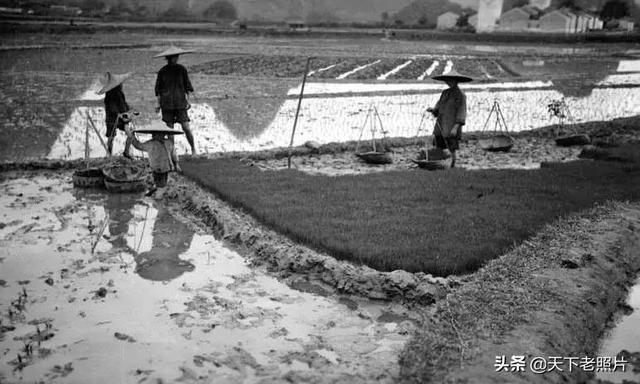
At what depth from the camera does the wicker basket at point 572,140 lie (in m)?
10.9

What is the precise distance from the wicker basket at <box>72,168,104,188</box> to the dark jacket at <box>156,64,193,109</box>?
167 centimetres

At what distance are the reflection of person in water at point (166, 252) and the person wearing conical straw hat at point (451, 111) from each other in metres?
4.20

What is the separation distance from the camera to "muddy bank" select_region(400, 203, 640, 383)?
3590 millimetres

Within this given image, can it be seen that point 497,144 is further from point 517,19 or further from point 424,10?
point 424,10

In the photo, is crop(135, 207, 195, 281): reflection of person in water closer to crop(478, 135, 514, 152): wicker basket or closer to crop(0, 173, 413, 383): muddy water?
crop(0, 173, 413, 383): muddy water

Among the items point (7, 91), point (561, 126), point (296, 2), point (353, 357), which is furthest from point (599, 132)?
point (296, 2)

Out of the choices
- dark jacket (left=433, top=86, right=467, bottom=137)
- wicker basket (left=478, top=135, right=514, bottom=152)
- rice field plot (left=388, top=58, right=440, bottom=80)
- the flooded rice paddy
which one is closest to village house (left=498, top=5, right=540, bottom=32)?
rice field plot (left=388, top=58, right=440, bottom=80)

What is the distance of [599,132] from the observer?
1226 cm

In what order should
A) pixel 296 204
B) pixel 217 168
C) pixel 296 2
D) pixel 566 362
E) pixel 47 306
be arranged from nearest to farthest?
pixel 566 362
pixel 47 306
pixel 296 204
pixel 217 168
pixel 296 2

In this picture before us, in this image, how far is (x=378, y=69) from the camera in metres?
22.7

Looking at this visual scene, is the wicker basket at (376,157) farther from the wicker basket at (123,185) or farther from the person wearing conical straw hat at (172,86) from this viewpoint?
the wicker basket at (123,185)

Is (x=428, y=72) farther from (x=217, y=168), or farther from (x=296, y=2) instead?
(x=296, y=2)

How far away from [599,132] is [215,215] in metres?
9.19

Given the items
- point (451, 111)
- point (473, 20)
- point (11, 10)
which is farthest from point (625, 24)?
point (451, 111)
